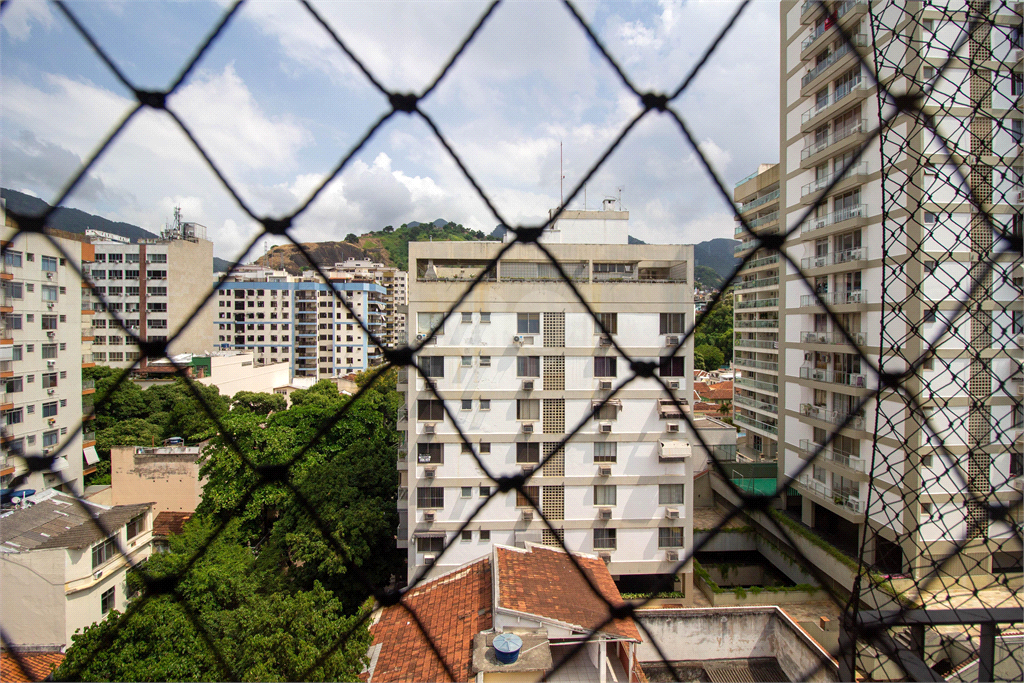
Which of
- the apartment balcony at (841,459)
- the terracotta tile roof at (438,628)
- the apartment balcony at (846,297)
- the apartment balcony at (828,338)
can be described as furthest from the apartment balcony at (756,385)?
the terracotta tile roof at (438,628)

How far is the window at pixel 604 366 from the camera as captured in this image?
15.0 ft

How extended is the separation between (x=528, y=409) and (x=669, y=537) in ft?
6.00

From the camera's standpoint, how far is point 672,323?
4.52 metres

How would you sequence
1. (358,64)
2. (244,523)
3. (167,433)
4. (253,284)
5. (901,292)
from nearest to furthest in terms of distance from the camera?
(358,64)
(901,292)
(244,523)
(167,433)
(253,284)

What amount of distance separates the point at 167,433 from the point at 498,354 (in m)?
8.82

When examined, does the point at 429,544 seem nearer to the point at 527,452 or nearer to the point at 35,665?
the point at 527,452

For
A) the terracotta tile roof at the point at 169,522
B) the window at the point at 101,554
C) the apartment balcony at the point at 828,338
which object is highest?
the apartment balcony at the point at 828,338

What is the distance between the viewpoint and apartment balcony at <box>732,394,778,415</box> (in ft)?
25.5

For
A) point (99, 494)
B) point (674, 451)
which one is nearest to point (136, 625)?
point (674, 451)

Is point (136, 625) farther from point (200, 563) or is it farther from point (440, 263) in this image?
point (440, 263)

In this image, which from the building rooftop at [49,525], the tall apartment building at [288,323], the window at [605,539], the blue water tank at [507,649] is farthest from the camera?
the tall apartment building at [288,323]

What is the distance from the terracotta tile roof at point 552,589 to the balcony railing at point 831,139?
4.48 m

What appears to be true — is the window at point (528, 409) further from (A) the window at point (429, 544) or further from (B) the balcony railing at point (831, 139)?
(B) the balcony railing at point (831, 139)

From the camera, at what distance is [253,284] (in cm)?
1527
